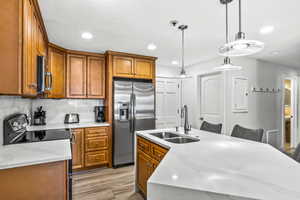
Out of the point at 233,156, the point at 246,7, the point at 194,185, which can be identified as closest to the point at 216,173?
the point at 194,185

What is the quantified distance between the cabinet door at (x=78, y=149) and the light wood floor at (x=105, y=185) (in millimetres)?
200

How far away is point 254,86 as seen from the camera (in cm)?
385

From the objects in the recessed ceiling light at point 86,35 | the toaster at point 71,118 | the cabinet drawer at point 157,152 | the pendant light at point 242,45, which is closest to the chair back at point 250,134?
the pendant light at point 242,45

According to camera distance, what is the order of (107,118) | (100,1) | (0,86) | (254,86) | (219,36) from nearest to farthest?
1. (0,86)
2. (100,1)
3. (219,36)
4. (107,118)
5. (254,86)

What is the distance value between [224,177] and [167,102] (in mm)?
3796

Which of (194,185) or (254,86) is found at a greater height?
(254,86)

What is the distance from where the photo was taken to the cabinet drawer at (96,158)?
315 cm

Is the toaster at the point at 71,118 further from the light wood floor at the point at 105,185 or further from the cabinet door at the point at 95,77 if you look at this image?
the light wood floor at the point at 105,185

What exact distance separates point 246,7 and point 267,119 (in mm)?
3415

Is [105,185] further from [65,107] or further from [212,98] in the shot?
[212,98]

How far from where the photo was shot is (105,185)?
2580mm

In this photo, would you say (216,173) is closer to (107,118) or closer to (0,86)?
(0,86)

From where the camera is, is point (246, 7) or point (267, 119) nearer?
point (246, 7)

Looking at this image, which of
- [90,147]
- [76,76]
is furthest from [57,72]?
[90,147]
